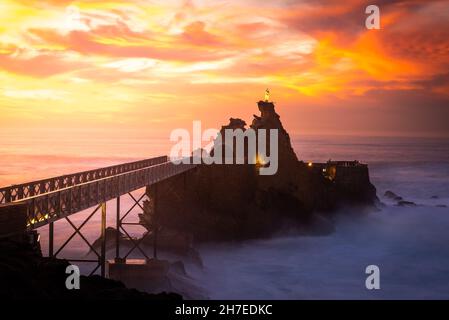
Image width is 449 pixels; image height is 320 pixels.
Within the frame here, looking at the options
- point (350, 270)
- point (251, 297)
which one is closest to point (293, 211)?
point (350, 270)

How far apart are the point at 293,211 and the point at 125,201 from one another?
34.0 m

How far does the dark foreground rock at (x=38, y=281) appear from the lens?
16.5 meters

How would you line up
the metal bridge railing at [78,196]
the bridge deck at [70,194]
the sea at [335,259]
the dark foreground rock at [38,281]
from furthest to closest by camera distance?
the sea at [335,259] → the bridge deck at [70,194] → the metal bridge railing at [78,196] → the dark foreground rock at [38,281]

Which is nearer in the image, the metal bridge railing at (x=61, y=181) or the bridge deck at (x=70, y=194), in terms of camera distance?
the bridge deck at (x=70, y=194)

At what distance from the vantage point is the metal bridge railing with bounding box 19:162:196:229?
2078 cm

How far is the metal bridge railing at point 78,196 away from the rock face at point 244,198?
12419 millimetres

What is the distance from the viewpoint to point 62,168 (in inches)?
5148

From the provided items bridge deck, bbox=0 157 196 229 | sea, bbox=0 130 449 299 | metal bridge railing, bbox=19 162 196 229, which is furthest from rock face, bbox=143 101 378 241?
metal bridge railing, bbox=19 162 196 229

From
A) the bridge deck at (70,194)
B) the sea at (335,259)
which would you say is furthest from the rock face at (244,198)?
the bridge deck at (70,194)

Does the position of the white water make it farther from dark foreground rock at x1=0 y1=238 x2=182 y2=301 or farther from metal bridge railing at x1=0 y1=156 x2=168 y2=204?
dark foreground rock at x1=0 y1=238 x2=182 y2=301

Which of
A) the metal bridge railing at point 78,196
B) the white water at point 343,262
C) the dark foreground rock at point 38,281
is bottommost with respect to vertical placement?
the white water at point 343,262

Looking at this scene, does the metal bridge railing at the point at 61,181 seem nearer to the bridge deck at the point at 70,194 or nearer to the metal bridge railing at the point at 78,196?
the bridge deck at the point at 70,194
